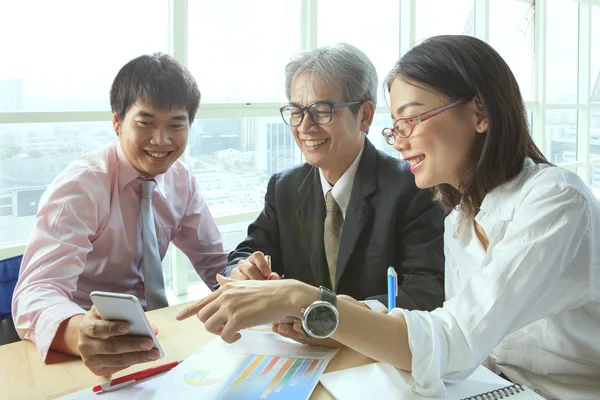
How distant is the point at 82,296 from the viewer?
1.86 meters

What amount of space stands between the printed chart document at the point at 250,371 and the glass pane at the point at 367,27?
9.64 feet

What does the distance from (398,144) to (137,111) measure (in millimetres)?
959

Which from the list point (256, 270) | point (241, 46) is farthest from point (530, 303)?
point (241, 46)

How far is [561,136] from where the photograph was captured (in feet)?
20.3

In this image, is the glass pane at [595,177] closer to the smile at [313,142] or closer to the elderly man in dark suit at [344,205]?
the elderly man in dark suit at [344,205]

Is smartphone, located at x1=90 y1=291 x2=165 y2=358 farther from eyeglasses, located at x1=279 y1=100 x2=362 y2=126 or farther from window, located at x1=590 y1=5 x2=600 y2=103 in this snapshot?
window, located at x1=590 y1=5 x2=600 y2=103

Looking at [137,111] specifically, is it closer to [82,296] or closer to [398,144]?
[82,296]

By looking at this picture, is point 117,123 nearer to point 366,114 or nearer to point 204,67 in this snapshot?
point 366,114

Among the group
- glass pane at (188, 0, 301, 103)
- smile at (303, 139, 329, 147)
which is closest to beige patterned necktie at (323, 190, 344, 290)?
smile at (303, 139, 329, 147)

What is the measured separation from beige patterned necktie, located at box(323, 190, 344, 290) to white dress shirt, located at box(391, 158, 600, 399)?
2.02ft

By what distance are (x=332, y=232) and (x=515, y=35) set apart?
4.64 m

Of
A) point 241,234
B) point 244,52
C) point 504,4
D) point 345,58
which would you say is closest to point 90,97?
point 244,52

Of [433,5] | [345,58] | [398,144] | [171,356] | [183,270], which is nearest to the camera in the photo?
[171,356]

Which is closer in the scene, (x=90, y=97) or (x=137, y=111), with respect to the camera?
(x=137, y=111)
